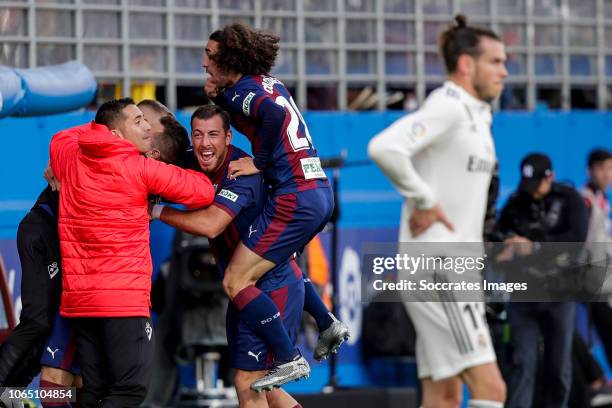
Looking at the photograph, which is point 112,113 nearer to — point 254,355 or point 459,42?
point 254,355

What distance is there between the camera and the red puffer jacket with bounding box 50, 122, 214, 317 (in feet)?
21.7

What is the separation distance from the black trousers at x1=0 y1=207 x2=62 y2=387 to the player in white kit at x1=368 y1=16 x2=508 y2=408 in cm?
215

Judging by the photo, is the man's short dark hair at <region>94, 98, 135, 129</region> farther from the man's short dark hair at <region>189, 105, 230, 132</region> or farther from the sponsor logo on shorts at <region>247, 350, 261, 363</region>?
the sponsor logo on shorts at <region>247, 350, 261, 363</region>

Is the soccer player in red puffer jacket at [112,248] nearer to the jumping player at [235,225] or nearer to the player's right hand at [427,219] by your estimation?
the jumping player at [235,225]

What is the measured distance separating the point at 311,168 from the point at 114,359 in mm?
1291

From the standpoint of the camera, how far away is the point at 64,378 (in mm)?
6957

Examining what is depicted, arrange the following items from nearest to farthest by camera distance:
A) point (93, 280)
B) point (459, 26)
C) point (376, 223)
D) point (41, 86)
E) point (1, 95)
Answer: point (93, 280) → point (1, 95) → point (41, 86) → point (459, 26) → point (376, 223)

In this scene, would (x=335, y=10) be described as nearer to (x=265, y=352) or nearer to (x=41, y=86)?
(x=41, y=86)

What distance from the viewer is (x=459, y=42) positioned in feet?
28.5

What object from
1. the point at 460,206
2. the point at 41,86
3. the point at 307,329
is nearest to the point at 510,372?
the point at 307,329

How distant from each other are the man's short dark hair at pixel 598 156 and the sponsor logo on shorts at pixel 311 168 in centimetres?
507

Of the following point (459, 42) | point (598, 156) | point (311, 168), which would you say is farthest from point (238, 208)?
point (598, 156)

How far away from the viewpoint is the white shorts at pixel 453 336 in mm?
8203

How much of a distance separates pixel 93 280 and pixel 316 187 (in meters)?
1.17
